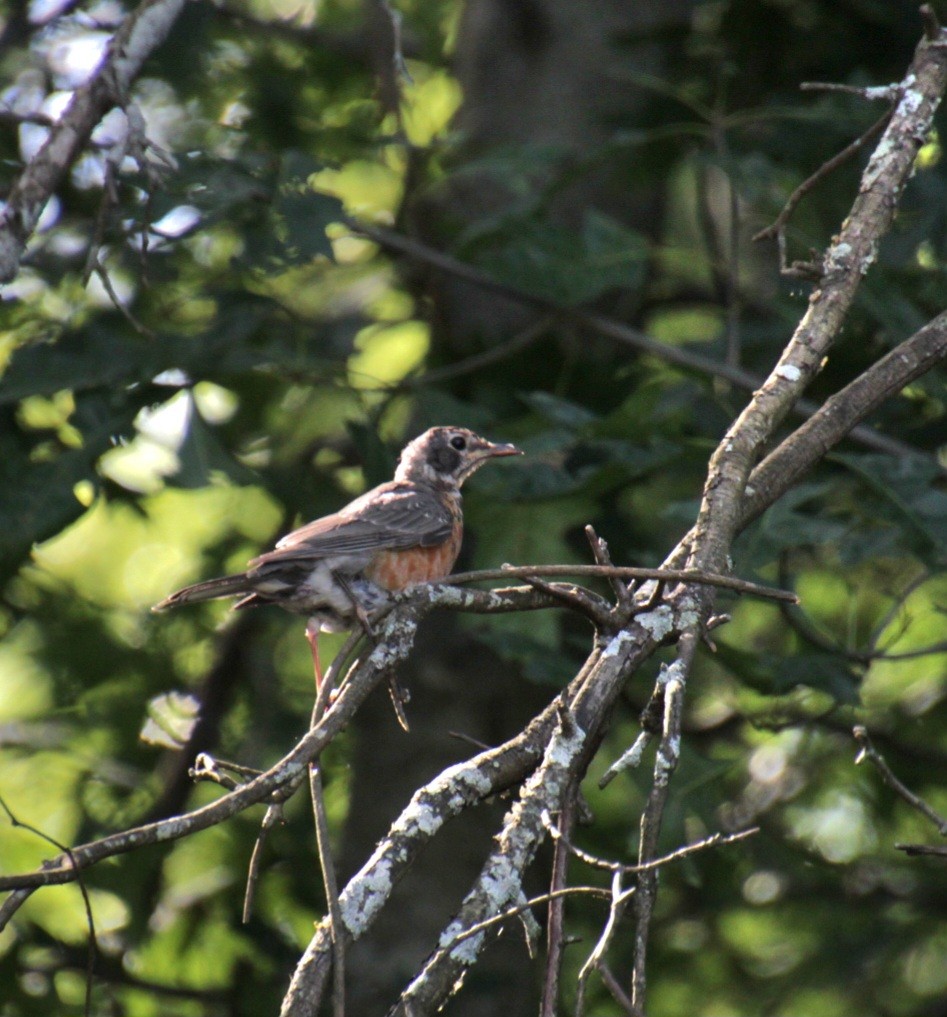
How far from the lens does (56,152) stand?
3547mm

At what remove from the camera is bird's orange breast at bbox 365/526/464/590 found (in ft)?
16.0

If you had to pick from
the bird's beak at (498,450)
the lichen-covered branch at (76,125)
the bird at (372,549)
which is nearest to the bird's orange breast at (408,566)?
the bird at (372,549)

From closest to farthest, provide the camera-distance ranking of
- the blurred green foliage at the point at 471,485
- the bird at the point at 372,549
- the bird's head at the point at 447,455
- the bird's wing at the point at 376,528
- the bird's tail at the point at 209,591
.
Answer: the bird's tail at the point at 209,591 → the bird at the point at 372,549 → the bird's wing at the point at 376,528 → the blurred green foliage at the point at 471,485 → the bird's head at the point at 447,455

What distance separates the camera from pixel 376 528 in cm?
493

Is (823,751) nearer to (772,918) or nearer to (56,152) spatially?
(772,918)

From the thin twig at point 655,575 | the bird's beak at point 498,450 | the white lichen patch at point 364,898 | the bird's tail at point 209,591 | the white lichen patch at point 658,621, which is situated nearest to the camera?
the white lichen patch at point 364,898

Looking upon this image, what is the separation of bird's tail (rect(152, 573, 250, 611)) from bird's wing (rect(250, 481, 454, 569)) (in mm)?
82

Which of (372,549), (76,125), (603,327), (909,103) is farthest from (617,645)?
(603,327)

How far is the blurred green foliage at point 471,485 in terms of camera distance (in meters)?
4.99

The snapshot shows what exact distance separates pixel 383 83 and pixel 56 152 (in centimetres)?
322

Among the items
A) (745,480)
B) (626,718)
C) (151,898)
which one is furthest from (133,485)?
(745,480)

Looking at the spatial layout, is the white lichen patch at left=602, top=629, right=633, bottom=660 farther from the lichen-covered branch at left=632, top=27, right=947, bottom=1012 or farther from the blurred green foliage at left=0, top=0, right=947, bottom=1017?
the blurred green foliage at left=0, top=0, right=947, bottom=1017

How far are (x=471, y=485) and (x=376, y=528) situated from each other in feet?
2.09

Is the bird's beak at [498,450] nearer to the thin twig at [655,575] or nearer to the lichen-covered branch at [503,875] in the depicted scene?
the thin twig at [655,575]
